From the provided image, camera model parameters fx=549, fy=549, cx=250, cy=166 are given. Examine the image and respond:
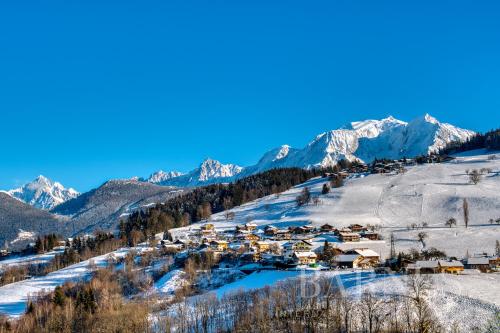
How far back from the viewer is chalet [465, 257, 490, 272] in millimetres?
76069

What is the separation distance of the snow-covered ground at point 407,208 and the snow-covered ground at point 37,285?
3234 centimetres

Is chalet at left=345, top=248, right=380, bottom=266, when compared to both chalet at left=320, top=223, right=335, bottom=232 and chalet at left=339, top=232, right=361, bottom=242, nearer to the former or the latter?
chalet at left=339, top=232, right=361, bottom=242

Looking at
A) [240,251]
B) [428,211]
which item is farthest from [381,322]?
[428,211]

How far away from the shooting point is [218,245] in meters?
112

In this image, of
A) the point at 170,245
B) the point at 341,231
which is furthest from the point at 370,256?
the point at 170,245

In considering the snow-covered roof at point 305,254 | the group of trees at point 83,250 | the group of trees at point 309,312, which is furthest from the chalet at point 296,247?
the group of trees at point 83,250

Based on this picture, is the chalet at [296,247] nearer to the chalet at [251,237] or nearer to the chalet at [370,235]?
the chalet at [370,235]

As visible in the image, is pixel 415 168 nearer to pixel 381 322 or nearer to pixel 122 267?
pixel 122 267

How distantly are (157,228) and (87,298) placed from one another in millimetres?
74057

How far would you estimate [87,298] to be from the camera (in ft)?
266

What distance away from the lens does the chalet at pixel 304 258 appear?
3556 inches

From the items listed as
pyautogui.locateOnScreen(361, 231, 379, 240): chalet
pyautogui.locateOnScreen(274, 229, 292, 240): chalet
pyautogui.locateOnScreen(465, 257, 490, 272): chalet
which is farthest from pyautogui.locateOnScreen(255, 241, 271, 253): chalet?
pyautogui.locateOnScreen(465, 257, 490, 272): chalet

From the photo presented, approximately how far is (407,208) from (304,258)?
180 ft

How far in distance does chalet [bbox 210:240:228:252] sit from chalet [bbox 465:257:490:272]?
156ft
